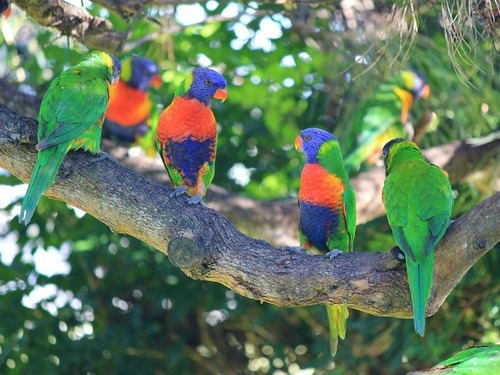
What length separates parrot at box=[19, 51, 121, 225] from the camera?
2.78m

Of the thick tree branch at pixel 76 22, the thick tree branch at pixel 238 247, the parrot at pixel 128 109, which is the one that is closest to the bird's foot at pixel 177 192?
the thick tree branch at pixel 238 247

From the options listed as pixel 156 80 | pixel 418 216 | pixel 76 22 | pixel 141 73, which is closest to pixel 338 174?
pixel 418 216

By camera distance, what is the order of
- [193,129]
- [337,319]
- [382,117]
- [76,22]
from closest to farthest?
1. [337,319]
2. [193,129]
3. [76,22]
4. [382,117]

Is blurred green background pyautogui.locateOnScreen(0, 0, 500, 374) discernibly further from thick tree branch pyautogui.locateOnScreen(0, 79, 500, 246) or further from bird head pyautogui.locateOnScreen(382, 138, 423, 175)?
bird head pyautogui.locateOnScreen(382, 138, 423, 175)

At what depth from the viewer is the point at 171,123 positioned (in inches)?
135

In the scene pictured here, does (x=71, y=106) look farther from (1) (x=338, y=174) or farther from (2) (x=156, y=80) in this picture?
A: (2) (x=156, y=80)

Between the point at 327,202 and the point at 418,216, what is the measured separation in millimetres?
677

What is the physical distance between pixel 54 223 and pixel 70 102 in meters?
2.19

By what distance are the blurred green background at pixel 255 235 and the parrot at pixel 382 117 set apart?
0.19 m

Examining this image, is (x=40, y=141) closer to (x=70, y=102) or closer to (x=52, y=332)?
(x=70, y=102)

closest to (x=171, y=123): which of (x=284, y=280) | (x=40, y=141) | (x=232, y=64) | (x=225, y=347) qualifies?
(x=40, y=141)

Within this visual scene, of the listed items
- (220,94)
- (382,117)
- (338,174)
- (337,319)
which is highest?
(220,94)

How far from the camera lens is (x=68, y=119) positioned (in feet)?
9.79

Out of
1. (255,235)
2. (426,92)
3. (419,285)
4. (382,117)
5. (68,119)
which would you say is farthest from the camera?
(382,117)
